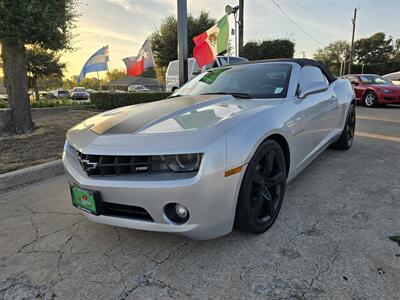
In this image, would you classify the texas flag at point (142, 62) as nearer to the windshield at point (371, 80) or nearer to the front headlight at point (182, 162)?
the front headlight at point (182, 162)

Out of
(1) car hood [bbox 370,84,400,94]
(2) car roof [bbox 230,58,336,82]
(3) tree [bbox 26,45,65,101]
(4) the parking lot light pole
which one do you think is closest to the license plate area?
(2) car roof [bbox 230,58,336,82]

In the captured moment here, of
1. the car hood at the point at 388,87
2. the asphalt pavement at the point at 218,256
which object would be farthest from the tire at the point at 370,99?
the asphalt pavement at the point at 218,256

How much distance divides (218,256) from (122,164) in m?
0.91

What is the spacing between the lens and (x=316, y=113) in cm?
318

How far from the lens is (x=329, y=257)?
78.6 inches

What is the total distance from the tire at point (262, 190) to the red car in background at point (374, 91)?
10.6 m

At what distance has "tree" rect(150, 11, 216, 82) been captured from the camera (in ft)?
81.9

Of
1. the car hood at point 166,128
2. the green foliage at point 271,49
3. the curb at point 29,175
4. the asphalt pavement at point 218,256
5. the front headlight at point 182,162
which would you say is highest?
the green foliage at point 271,49

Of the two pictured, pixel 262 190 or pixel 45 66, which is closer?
pixel 262 190

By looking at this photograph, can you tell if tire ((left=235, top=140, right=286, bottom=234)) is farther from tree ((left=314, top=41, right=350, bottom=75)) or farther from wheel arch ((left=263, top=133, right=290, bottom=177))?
tree ((left=314, top=41, right=350, bottom=75))

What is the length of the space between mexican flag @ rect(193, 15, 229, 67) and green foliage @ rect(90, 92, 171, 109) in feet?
7.83

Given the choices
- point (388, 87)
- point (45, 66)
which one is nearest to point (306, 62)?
point (388, 87)

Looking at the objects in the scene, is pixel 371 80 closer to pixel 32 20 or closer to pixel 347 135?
pixel 347 135

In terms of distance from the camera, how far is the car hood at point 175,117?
2.04 m
